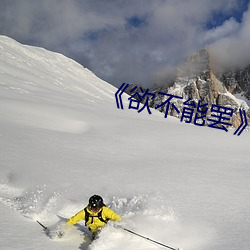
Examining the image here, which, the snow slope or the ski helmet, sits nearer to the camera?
the snow slope

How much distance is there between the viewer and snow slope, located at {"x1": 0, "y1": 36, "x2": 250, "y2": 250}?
496 centimetres

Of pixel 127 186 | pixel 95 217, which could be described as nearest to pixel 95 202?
pixel 95 217

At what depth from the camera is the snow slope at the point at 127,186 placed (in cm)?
496

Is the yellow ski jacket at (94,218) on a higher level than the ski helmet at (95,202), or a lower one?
lower

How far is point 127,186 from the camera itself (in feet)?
23.7

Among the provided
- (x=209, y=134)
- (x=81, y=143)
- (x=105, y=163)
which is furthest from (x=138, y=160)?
(x=209, y=134)

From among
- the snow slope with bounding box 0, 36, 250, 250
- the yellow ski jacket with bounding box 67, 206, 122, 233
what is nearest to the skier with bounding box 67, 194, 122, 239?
the yellow ski jacket with bounding box 67, 206, 122, 233

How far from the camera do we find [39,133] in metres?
12.0

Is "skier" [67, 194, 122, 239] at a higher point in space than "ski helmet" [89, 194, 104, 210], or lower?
lower

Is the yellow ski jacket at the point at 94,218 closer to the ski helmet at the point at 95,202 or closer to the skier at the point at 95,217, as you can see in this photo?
the skier at the point at 95,217

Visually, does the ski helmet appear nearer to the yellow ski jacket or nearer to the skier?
the skier

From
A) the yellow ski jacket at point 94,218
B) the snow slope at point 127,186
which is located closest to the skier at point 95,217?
the yellow ski jacket at point 94,218

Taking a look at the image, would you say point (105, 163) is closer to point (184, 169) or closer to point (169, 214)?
point (184, 169)

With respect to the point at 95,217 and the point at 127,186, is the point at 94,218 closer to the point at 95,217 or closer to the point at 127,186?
the point at 95,217
